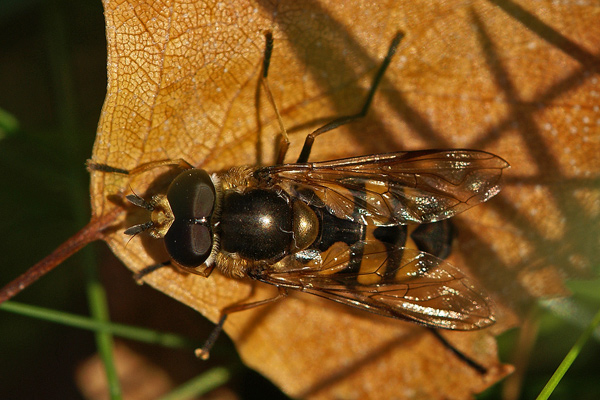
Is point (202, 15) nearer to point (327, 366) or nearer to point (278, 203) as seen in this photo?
point (278, 203)

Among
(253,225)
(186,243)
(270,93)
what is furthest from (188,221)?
(270,93)

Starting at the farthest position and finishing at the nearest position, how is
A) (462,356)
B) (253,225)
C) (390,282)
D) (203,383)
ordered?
1. (203,383)
2. (462,356)
3. (390,282)
4. (253,225)

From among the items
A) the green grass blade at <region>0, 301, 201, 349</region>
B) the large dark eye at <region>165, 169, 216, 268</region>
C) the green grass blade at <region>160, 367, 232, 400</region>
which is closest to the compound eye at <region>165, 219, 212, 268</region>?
the large dark eye at <region>165, 169, 216, 268</region>

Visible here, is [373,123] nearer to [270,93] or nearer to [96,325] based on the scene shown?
[270,93]

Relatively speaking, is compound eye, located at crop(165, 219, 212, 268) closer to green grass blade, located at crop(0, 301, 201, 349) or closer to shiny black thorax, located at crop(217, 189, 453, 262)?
shiny black thorax, located at crop(217, 189, 453, 262)

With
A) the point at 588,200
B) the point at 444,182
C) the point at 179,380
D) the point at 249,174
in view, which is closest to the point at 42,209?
the point at 179,380

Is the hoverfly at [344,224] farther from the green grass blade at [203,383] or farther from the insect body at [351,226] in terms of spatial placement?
the green grass blade at [203,383]

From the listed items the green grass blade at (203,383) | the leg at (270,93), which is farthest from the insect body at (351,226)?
the green grass blade at (203,383)
